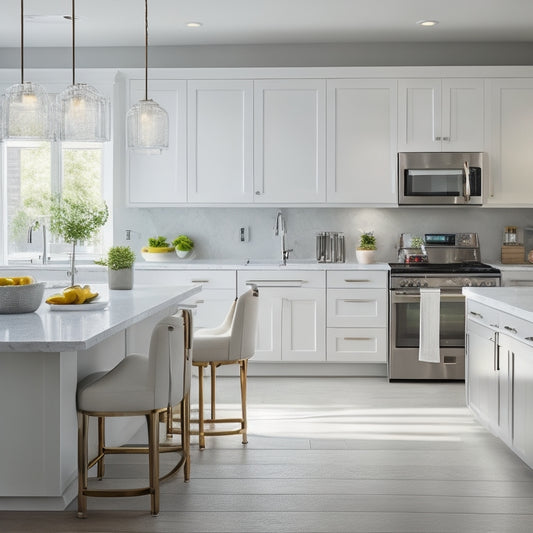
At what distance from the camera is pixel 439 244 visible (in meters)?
6.55

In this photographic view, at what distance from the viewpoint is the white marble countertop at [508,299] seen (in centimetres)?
365

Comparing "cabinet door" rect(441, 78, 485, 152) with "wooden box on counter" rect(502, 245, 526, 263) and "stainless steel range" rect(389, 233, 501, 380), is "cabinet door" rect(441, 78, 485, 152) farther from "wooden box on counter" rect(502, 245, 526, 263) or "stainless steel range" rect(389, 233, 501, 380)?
"stainless steel range" rect(389, 233, 501, 380)

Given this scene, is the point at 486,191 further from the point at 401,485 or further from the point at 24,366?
the point at 24,366

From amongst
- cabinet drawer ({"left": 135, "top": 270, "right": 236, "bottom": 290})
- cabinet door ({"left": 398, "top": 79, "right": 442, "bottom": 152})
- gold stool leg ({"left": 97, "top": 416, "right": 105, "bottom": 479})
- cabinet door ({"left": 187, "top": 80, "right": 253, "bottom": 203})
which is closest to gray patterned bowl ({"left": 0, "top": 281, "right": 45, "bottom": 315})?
gold stool leg ({"left": 97, "top": 416, "right": 105, "bottom": 479})

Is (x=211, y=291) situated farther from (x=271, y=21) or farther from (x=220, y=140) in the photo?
(x=271, y=21)

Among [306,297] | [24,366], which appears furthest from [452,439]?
[24,366]

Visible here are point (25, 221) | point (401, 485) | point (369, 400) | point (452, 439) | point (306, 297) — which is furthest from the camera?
point (25, 221)

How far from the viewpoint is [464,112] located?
6262mm

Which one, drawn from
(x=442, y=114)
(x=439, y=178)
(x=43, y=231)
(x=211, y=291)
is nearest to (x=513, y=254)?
(x=439, y=178)

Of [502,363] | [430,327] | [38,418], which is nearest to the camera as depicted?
[38,418]

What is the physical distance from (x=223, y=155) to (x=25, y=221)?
6.16 ft

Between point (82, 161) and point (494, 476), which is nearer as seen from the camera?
point (494, 476)

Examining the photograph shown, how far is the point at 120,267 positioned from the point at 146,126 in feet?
3.01

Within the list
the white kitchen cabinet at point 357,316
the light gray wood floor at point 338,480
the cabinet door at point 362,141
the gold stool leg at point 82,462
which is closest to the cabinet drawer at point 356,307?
the white kitchen cabinet at point 357,316
